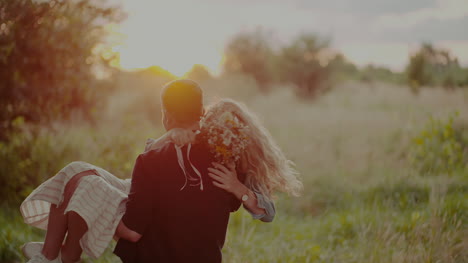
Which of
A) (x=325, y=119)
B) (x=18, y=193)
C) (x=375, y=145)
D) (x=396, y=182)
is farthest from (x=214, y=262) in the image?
(x=325, y=119)

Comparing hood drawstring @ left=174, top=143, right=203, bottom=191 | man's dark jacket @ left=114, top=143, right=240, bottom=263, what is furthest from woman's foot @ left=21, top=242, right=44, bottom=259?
hood drawstring @ left=174, top=143, right=203, bottom=191

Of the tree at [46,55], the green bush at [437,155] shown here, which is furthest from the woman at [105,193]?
the green bush at [437,155]

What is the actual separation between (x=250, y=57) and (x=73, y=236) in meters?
26.8

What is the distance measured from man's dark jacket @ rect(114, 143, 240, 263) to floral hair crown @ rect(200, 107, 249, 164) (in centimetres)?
9

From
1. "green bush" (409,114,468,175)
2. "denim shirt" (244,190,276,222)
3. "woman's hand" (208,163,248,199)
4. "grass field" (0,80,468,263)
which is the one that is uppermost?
"woman's hand" (208,163,248,199)

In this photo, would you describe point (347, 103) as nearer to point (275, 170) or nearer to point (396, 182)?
point (396, 182)

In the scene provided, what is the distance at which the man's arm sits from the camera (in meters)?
2.44

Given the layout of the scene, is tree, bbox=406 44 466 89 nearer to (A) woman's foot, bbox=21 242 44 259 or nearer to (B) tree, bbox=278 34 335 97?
(B) tree, bbox=278 34 335 97

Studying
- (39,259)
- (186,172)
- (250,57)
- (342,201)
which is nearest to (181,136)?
(186,172)

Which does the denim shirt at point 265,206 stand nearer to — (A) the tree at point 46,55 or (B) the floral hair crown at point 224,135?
(B) the floral hair crown at point 224,135

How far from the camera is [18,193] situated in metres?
5.47

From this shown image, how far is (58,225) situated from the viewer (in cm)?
261

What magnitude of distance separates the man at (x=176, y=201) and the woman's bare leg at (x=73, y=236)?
0.25 metres

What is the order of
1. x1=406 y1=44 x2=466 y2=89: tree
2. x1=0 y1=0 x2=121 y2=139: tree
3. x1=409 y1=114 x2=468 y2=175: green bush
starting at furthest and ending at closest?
x1=406 y1=44 x2=466 y2=89: tree
x1=409 y1=114 x2=468 y2=175: green bush
x1=0 y1=0 x2=121 y2=139: tree
